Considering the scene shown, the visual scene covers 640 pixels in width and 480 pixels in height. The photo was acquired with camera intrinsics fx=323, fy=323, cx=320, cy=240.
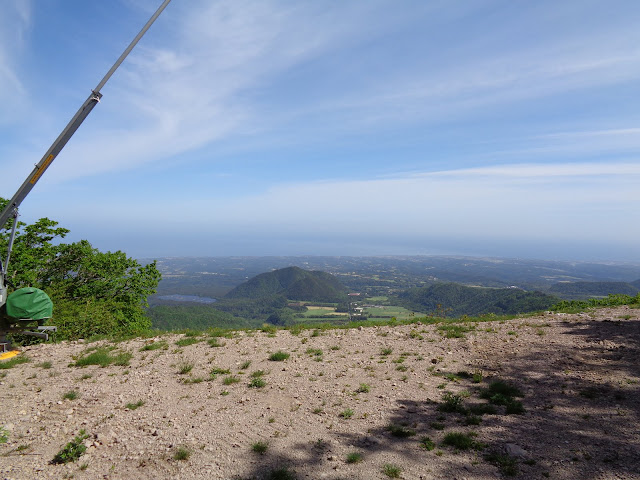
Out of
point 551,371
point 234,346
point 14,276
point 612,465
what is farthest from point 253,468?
point 14,276

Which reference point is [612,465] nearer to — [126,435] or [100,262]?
[126,435]

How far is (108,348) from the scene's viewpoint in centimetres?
1193

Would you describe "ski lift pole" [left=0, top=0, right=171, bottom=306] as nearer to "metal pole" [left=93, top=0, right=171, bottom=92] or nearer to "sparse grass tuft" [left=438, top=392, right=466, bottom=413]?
"metal pole" [left=93, top=0, right=171, bottom=92]

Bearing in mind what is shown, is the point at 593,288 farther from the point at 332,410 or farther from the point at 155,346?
the point at 155,346

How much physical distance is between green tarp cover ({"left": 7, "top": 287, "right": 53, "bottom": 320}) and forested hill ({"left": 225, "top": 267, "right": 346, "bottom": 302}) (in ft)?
369

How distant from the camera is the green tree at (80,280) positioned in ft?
56.4

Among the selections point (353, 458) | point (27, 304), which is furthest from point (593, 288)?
point (27, 304)

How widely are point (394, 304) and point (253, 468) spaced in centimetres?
10043

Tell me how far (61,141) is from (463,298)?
93.9 meters

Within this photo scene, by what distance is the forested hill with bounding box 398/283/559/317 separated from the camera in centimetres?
6111

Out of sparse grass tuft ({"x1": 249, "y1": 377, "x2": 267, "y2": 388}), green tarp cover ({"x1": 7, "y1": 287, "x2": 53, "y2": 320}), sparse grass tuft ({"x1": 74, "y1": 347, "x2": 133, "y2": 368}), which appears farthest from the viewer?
sparse grass tuft ({"x1": 74, "y1": 347, "x2": 133, "y2": 368})

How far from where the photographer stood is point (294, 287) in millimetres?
137000

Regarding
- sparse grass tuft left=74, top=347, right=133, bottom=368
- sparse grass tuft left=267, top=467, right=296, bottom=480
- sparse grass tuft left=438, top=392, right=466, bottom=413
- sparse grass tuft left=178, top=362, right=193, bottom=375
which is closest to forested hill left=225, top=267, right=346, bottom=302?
sparse grass tuft left=74, top=347, right=133, bottom=368

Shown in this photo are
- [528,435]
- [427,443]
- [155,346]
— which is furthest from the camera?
[155,346]
